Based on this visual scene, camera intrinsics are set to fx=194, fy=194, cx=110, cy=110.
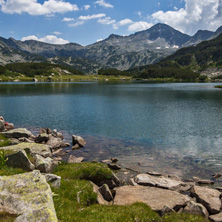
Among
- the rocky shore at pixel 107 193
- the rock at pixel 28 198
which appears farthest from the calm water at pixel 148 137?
the rock at pixel 28 198

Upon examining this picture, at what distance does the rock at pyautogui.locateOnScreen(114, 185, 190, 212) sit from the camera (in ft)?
50.0

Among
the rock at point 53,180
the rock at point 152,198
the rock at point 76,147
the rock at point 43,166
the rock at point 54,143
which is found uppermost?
the rock at point 53,180

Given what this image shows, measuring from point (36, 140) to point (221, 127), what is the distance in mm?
44091

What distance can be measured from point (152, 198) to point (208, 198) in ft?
17.3

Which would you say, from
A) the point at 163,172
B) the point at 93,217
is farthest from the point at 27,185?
the point at 163,172

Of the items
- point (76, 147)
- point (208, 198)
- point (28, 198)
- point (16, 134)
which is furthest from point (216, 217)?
point (16, 134)

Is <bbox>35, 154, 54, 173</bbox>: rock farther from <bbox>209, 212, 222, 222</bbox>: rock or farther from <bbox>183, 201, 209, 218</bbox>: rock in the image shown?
<bbox>209, 212, 222, 222</bbox>: rock

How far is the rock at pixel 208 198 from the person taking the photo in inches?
622

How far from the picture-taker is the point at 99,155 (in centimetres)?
3186

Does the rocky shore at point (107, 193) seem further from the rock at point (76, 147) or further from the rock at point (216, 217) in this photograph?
the rock at point (76, 147)

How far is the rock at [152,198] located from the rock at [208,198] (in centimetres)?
155

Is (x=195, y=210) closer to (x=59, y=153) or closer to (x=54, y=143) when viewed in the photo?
(x=59, y=153)

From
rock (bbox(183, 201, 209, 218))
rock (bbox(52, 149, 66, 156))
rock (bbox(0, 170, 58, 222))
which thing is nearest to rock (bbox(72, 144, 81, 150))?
rock (bbox(52, 149, 66, 156))

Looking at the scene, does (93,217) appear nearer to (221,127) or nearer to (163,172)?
(163,172)
